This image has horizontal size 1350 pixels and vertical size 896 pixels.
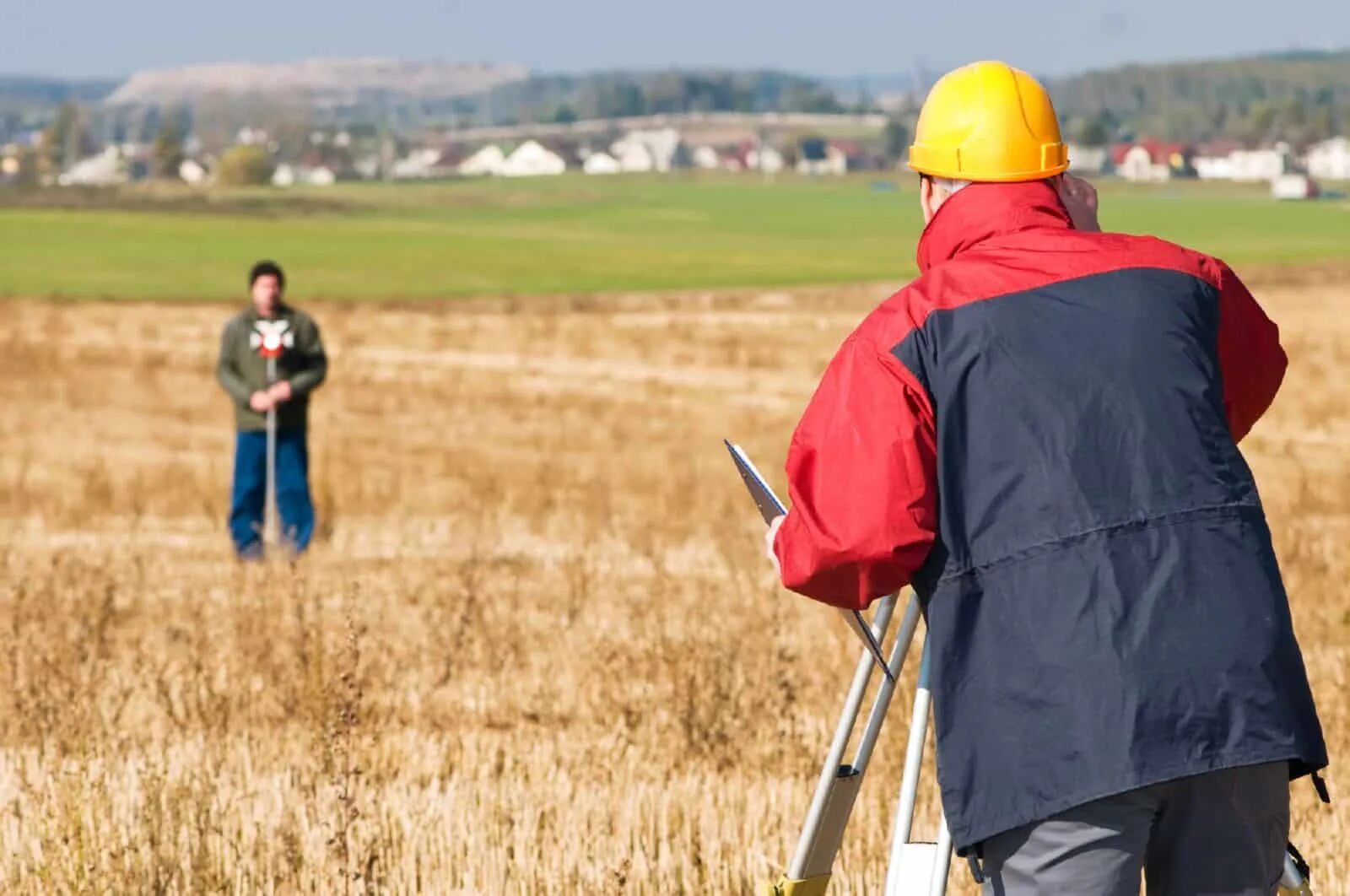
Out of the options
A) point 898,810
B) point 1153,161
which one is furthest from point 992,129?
point 1153,161

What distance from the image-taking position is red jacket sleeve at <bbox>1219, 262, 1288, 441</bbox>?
3457 millimetres

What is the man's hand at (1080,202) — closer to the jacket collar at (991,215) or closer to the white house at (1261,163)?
the jacket collar at (991,215)

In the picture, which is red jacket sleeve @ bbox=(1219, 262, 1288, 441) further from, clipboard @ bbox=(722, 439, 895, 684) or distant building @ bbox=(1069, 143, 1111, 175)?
distant building @ bbox=(1069, 143, 1111, 175)

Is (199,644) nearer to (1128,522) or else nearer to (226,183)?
(1128,522)

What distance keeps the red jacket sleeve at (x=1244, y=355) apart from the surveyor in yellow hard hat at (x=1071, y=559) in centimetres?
19

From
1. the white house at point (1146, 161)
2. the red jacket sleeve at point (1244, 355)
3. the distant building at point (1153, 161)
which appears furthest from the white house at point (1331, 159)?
the red jacket sleeve at point (1244, 355)

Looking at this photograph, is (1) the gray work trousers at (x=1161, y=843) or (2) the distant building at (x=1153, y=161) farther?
(2) the distant building at (x=1153, y=161)

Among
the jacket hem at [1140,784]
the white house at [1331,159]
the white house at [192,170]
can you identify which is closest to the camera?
the jacket hem at [1140,784]

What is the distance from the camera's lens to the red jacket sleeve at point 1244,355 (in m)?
3.46

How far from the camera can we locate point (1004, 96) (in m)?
3.36

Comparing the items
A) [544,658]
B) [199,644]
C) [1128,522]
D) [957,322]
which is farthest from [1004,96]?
[544,658]

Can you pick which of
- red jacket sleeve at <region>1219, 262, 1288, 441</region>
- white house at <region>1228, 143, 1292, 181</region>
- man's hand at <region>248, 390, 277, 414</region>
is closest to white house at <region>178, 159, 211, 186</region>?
white house at <region>1228, 143, 1292, 181</region>

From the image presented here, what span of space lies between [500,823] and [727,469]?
14405 millimetres

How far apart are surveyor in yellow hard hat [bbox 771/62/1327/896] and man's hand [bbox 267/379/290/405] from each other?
10112 mm
